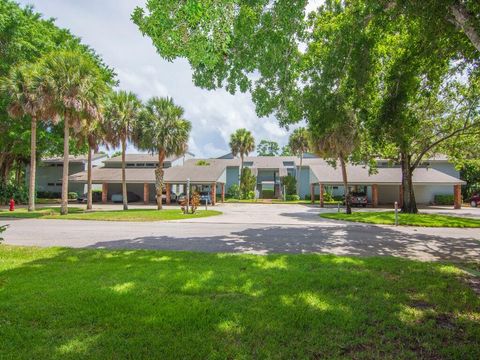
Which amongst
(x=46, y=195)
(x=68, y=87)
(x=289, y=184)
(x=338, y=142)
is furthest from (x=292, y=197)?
(x=46, y=195)

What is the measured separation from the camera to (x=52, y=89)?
2030cm

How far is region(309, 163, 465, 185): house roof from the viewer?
34.5m

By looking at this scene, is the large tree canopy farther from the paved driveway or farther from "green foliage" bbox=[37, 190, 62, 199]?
the paved driveway

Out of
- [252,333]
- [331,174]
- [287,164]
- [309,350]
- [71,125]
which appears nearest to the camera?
[309,350]

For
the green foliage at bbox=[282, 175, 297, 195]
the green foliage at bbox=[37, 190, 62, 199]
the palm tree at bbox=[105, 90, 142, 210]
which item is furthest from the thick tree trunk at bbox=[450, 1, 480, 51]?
the green foliage at bbox=[37, 190, 62, 199]

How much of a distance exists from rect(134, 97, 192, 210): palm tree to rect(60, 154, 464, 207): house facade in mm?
7286

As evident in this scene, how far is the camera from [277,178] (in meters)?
51.2

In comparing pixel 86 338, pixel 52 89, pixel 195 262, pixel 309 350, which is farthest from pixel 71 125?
pixel 309 350

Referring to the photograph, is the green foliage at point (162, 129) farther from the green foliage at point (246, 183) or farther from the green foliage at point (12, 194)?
the green foliage at point (246, 183)

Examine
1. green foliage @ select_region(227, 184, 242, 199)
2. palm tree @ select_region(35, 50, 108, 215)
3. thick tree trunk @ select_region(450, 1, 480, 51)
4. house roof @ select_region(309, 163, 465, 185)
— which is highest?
palm tree @ select_region(35, 50, 108, 215)

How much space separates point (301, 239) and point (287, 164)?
4322 centimetres

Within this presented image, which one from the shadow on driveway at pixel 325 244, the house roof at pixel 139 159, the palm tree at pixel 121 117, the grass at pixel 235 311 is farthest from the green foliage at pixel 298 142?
the grass at pixel 235 311

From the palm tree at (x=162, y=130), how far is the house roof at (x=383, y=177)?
16.3 m

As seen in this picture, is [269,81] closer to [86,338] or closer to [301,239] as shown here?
[301,239]
